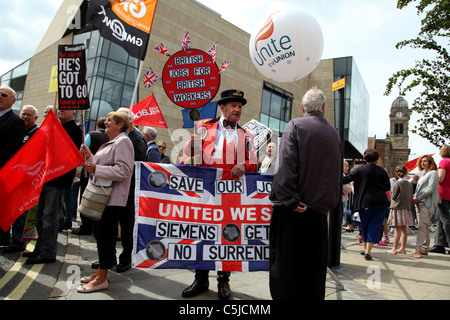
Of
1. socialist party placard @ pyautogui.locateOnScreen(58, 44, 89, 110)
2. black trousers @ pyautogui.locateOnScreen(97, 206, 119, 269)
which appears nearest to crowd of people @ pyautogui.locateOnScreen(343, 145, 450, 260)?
black trousers @ pyautogui.locateOnScreen(97, 206, 119, 269)

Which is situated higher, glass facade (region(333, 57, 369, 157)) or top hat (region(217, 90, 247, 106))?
glass facade (region(333, 57, 369, 157))

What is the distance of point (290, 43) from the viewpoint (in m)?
4.42

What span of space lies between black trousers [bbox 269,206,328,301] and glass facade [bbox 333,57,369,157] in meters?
29.8

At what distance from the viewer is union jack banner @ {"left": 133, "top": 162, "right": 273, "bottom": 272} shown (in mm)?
3088

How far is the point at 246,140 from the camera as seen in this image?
3.45 metres

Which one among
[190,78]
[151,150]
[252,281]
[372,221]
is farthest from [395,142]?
[252,281]

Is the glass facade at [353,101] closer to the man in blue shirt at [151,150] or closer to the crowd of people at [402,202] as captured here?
the crowd of people at [402,202]

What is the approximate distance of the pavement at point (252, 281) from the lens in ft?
10.1

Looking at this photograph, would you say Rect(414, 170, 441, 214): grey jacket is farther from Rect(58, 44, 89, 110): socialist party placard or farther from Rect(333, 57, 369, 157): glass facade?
Rect(333, 57, 369, 157): glass facade

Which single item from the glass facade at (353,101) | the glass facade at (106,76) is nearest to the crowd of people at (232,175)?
the glass facade at (106,76)

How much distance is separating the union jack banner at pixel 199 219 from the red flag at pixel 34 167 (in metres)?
0.88

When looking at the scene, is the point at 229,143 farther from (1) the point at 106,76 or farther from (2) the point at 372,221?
(1) the point at 106,76
